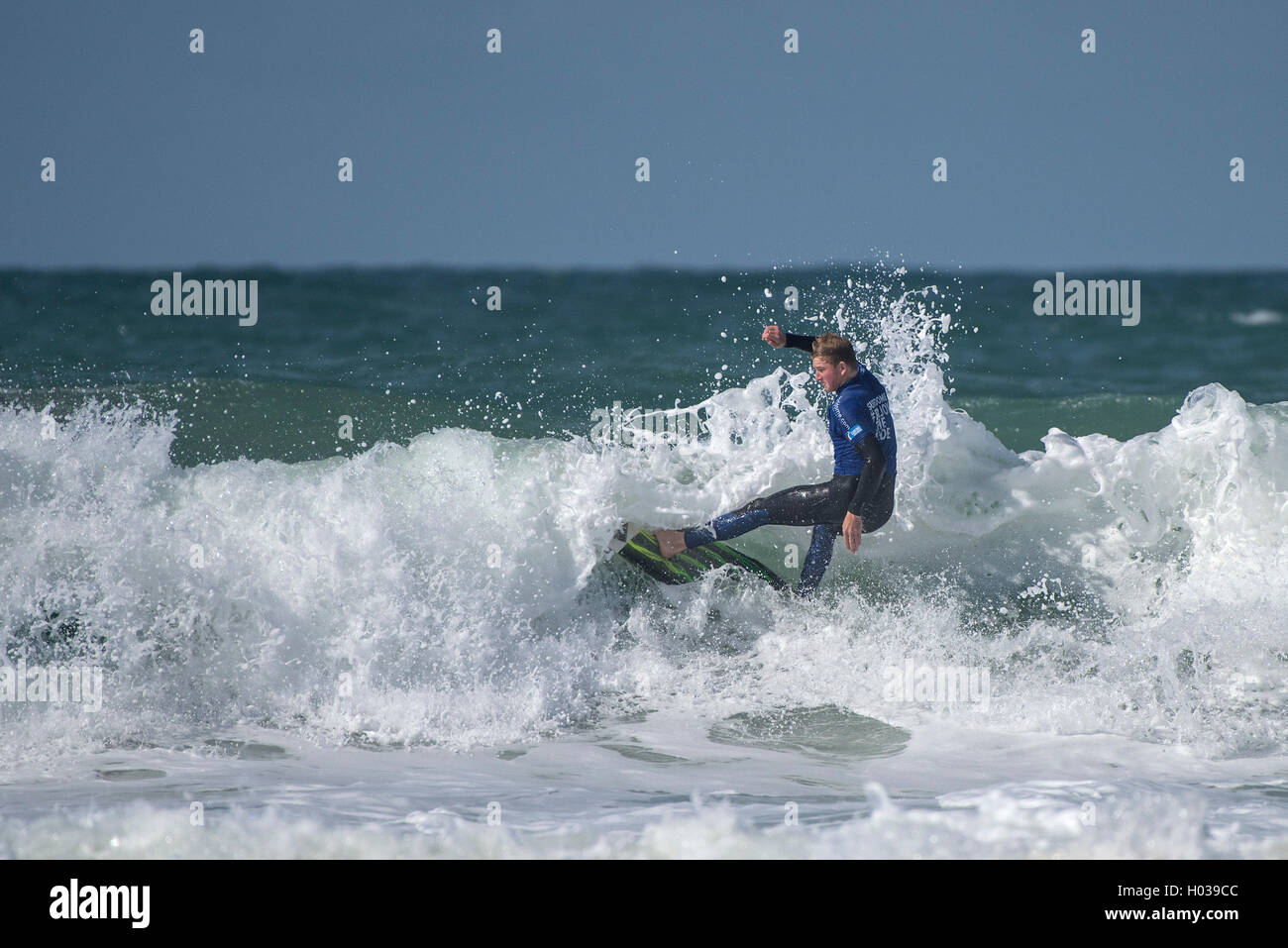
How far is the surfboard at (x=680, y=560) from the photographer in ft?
22.5

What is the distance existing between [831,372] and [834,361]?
0.23 ft

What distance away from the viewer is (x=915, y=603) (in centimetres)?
697

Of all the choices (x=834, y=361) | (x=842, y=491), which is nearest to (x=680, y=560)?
(x=842, y=491)

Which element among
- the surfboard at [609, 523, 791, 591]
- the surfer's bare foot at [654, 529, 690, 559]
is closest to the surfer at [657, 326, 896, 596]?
the surfer's bare foot at [654, 529, 690, 559]

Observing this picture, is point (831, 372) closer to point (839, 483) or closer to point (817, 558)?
point (839, 483)

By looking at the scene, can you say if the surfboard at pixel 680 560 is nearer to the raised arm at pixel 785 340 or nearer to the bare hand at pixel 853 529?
the bare hand at pixel 853 529

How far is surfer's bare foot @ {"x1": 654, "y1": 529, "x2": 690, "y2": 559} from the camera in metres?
6.73

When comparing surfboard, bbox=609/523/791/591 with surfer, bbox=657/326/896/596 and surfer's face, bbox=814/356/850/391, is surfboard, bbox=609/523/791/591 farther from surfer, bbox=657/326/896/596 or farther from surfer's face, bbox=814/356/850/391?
surfer's face, bbox=814/356/850/391

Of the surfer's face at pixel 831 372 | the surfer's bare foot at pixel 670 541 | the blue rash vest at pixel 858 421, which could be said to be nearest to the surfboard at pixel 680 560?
the surfer's bare foot at pixel 670 541

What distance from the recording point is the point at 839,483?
6324 millimetres

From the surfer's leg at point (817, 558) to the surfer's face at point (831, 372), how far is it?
2.87 feet
